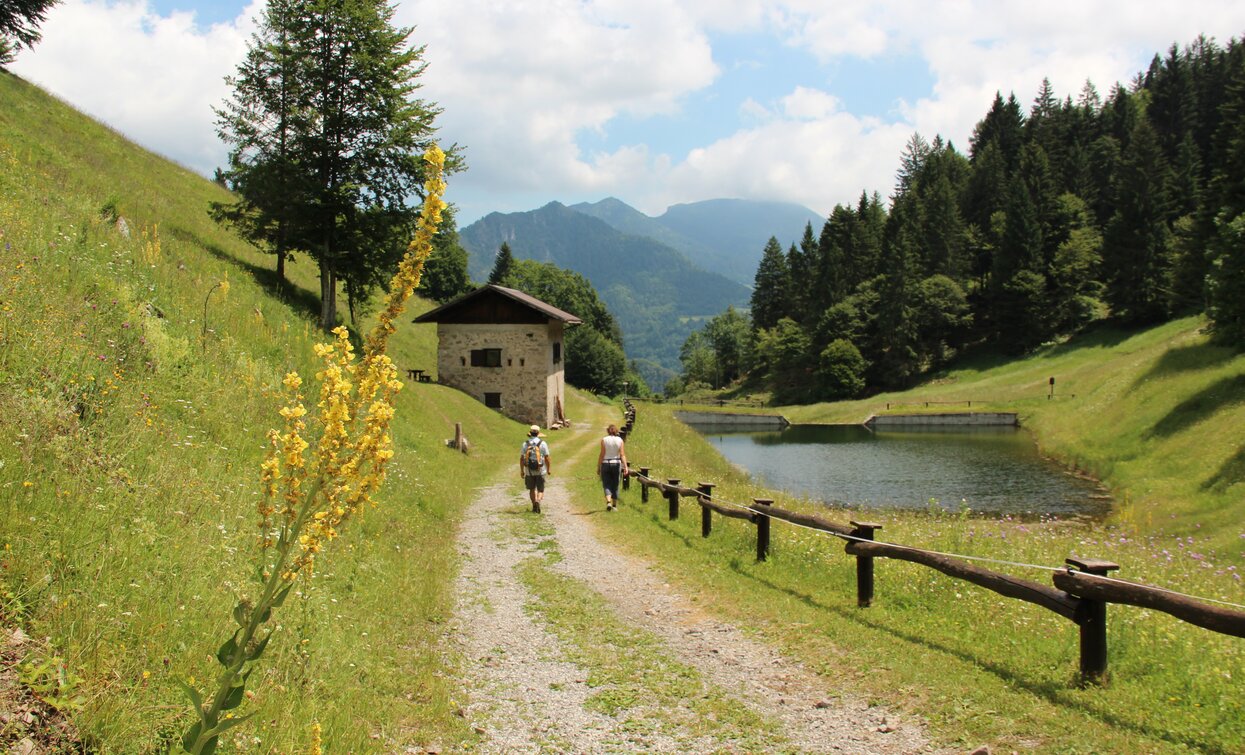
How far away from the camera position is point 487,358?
144 feet

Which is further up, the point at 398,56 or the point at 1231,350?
the point at 398,56

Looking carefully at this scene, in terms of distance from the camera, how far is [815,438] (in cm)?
6538

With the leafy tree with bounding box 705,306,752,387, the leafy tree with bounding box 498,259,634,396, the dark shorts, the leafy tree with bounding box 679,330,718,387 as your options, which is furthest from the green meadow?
the leafy tree with bounding box 679,330,718,387

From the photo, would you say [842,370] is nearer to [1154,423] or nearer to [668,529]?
[1154,423]

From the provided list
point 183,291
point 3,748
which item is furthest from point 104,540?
point 183,291

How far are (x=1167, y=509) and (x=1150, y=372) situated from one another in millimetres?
22898

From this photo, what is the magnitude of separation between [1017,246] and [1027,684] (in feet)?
311

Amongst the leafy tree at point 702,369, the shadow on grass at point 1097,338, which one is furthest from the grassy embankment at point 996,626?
the leafy tree at point 702,369

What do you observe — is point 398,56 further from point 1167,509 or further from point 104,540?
point 1167,509

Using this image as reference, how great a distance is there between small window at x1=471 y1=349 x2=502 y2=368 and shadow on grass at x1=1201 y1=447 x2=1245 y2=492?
33.5 meters

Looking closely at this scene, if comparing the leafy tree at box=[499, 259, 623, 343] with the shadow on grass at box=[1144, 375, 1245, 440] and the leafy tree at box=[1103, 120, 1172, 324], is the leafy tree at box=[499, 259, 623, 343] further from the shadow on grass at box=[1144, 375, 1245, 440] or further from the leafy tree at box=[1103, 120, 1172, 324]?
the shadow on grass at box=[1144, 375, 1245, 440]

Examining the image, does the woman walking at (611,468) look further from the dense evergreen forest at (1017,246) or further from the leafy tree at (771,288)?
the leafy tree at (771,288)

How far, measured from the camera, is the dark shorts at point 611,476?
61.2 ft

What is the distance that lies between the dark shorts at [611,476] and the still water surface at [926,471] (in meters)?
8.13
